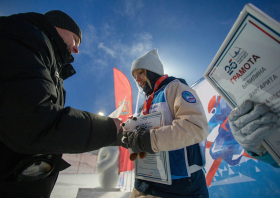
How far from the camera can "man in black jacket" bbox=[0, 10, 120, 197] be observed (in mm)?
604

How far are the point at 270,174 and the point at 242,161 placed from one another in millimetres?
423

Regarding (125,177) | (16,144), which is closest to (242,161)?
(16,144)

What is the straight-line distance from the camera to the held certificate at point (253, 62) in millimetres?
643

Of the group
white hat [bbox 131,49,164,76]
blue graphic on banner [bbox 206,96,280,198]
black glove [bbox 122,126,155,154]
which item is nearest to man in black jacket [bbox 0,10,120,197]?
black glove [bbox 122,126,155,154]

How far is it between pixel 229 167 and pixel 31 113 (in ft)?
Answer: 9.36

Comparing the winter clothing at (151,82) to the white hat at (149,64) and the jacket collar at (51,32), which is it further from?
the jacket collar at (51,32)

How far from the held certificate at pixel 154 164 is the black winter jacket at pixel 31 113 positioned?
Answer: 1.44 ft

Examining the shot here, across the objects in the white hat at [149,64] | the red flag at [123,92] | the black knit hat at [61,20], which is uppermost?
the red flag at [123,92]

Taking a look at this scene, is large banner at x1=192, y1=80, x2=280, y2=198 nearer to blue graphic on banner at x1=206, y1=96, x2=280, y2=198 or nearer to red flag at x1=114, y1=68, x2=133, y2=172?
blue graphic on banner at x1=206, y1=96, x2=280, y2=198

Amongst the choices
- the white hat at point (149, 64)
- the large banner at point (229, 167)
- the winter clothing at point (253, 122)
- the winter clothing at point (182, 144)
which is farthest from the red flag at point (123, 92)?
the winter clothing at point (253, 122)

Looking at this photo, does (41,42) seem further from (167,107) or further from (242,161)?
(242,161)

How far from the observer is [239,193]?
1830mm

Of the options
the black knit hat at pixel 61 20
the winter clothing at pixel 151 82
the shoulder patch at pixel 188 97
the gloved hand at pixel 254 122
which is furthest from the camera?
the winter clothing at pixel 151 82

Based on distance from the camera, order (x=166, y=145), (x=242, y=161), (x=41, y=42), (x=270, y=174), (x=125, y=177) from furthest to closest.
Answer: (x=125, y=177)
(x=242, y=161)
(x=270, y=174)
(x=166, y=145)
(x=41, y=42)
